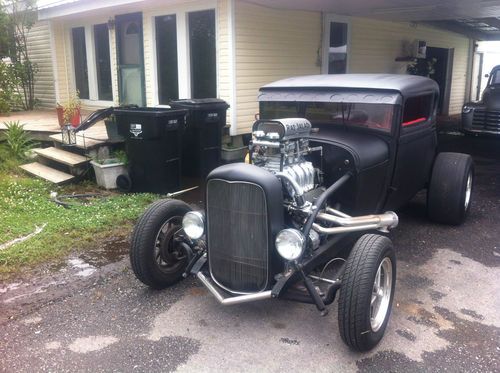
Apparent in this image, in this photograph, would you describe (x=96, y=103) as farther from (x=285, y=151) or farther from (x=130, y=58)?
(x=285, y=151)

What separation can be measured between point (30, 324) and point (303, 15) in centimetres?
776

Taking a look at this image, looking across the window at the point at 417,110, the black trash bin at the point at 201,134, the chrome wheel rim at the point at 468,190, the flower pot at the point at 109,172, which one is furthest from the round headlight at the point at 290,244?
the flower pot at the point at 109,172

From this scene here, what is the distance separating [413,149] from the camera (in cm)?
459

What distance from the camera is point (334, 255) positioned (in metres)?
3.60

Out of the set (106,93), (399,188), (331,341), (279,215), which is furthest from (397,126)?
(106,93)

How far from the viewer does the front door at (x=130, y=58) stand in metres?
9.42

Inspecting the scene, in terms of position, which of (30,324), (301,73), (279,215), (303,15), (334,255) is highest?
(303,15)

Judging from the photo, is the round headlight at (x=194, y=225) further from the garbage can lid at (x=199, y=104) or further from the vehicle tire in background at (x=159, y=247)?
the garbage can lid at (x=199, y=104)

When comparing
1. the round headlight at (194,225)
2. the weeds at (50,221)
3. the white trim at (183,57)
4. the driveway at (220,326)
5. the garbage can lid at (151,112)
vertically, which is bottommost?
the driveway at (220,326)

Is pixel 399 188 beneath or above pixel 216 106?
beneath

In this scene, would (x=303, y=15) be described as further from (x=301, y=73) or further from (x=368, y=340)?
(x=368, y=340)

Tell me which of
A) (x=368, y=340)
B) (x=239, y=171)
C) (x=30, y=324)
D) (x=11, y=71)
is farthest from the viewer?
(x=11, y=71)

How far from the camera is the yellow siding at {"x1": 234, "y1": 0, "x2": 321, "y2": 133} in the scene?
805cm

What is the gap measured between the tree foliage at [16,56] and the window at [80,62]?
46.5 inches
